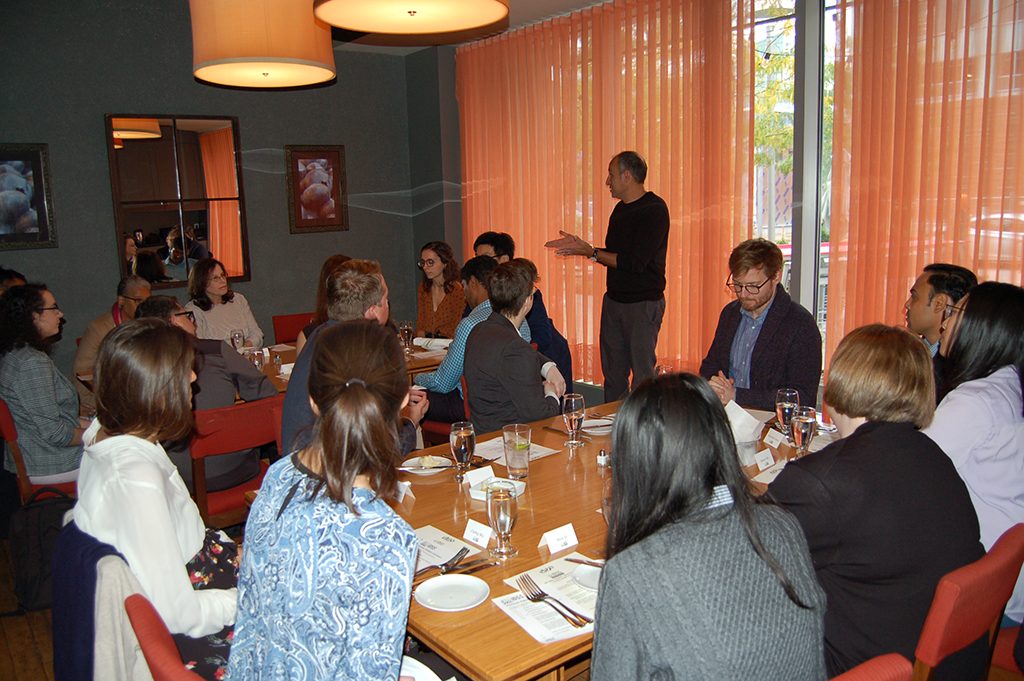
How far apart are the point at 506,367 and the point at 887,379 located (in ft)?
5.58

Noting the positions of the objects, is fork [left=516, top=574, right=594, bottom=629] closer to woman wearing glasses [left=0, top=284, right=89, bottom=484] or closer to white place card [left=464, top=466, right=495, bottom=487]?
white place card [left=464, top=466, right=495, bottom=487]

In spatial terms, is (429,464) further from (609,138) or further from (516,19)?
(516,19)

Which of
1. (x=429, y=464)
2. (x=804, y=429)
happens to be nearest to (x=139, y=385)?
(x=429, y=464)

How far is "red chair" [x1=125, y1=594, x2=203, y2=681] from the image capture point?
51.0 inches

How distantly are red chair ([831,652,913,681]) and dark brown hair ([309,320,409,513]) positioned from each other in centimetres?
86

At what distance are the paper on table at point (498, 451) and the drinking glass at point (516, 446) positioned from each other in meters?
0.19

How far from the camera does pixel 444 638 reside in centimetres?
160

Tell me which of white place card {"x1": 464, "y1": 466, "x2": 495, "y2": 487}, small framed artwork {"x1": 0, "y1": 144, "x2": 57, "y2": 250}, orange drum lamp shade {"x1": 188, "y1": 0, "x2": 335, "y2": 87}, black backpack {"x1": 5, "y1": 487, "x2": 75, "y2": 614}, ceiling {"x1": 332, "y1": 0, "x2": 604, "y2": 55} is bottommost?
black backpack {"x1": 5, "y1": 487, "x2": 75, "y2": 614}

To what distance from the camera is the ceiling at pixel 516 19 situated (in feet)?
18.8

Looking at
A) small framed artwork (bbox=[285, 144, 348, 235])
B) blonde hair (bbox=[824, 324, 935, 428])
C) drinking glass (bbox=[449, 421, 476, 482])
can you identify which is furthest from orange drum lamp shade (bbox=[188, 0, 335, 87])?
small framed artwork (bbox=[285, 144, 348, 235])

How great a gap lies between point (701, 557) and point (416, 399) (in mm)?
1998

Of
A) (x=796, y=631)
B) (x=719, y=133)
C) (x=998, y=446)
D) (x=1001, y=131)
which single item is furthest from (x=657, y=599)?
(x=719, y=133)

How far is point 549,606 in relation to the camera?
1705mm

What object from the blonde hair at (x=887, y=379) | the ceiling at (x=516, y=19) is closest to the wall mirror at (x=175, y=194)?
the ceiling at (x=516, y=19)
